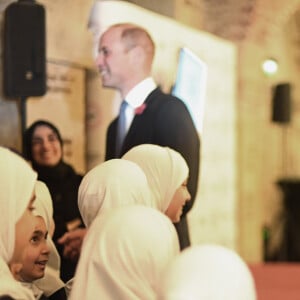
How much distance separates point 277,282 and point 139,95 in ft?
4.12

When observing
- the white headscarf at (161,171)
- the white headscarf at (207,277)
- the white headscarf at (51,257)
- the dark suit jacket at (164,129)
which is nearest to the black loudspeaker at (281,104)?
the dark suit jacket at (164,129)

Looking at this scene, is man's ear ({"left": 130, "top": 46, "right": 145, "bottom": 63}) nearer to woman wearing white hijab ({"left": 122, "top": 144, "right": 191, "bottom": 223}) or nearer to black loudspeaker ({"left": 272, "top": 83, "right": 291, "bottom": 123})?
woman wearing white hijab ({"left": 122, "top": 144, "right": 191, "bottom": 223})

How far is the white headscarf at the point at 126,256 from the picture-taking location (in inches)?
58.6

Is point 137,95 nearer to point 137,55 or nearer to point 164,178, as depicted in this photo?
point 137,55

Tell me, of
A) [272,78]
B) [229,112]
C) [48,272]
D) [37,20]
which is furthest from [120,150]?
[272,78]

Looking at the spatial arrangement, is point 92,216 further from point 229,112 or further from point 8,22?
point 229,112

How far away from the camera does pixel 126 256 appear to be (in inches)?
58.5

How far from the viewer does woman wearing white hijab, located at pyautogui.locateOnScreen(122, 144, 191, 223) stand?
2.26 metres

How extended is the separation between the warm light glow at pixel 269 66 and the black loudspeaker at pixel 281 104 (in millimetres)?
304

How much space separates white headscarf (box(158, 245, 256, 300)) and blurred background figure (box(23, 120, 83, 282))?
90cm

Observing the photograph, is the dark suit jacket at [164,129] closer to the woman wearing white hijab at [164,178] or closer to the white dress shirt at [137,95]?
the white dress shirt at [137,95]

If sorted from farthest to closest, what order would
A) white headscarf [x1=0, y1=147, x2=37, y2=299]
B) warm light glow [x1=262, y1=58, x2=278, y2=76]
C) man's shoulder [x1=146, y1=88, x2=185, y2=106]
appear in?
warm light glow [x1=262, y1=58, x2=278, y2=76] < man's shoulder [x1=146, y1=88, x2=185, y2=106] < white headscarf [x1=0, y1=147, x2=37, y2=299]

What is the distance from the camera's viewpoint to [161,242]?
1.54 metres

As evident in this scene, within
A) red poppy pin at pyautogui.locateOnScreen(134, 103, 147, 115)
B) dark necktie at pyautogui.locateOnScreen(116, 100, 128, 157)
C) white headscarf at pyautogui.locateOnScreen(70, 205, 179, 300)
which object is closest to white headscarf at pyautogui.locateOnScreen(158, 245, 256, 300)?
white headscarf at pyautogui.locateOnScreen(70, 205, 179, 300)
